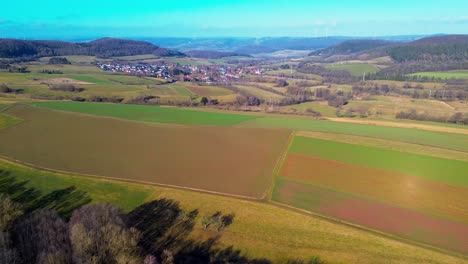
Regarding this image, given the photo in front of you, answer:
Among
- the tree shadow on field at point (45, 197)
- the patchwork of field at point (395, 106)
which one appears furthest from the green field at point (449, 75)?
the tree shadow on field at point (45, 197)

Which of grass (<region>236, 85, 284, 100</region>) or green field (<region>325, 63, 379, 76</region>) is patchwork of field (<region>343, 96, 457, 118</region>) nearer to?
grass (<region>236, 85, 284, 100</region>)

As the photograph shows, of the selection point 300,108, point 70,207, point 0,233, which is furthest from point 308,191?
point 300,108

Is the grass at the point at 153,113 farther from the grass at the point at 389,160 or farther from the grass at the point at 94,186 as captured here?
the grass at the point at 94,186

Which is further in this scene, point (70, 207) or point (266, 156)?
point (266, 156)

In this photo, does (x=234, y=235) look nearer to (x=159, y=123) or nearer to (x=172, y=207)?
(x=172, y=207)

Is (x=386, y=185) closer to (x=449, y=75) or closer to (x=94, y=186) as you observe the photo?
(x=94, y=186)

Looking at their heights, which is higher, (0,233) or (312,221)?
(0,233)

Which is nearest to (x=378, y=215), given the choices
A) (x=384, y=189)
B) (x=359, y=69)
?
(x=384, y=189)
